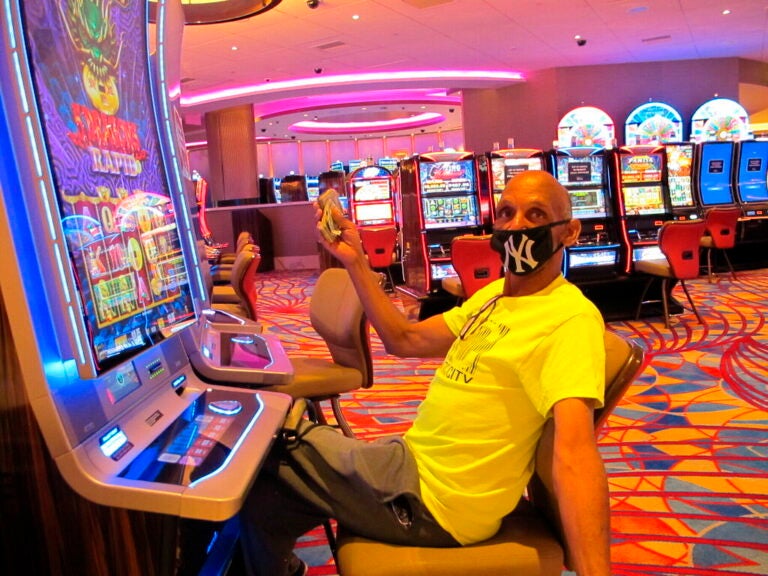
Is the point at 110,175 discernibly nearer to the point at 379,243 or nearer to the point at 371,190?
the point at 379,243

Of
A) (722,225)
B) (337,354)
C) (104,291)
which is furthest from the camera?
(722,225)

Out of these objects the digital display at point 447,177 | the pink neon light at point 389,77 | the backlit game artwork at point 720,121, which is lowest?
the digital display at point 447,177

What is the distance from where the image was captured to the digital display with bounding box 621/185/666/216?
5809mm

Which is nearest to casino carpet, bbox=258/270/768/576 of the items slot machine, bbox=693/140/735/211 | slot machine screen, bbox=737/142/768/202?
slot machine, bbox=693/140/735/211

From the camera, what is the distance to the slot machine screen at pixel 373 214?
26.7 ft

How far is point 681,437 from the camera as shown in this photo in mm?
2793

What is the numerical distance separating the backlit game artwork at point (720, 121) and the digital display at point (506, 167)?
4823 millimetres

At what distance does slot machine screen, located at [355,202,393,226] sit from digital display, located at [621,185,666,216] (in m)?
3.10

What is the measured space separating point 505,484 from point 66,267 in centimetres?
81

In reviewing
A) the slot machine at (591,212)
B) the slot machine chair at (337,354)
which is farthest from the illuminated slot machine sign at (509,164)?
the slot machine chair at (337,354)

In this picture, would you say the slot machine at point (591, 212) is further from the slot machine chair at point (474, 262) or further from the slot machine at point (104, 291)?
the slot machine at point (104, 291)

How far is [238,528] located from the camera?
5.32 ft

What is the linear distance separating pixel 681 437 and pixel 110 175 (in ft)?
8.40

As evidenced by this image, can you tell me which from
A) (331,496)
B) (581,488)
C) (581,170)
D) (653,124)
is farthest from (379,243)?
(581,488)
